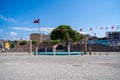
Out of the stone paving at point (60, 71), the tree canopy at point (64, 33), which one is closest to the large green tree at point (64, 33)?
the tree canopy at point (64, 33)

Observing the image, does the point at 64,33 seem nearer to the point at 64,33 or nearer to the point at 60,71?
the point at 64,33

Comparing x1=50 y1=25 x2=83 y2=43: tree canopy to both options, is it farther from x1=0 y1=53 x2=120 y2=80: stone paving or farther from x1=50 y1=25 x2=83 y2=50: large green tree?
x1=0 y1=53 x2=120 y2=80: stone paving

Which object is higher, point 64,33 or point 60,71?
point 64,33

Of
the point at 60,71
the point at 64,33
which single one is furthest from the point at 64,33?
the point at 60,71

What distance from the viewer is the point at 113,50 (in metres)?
46.3

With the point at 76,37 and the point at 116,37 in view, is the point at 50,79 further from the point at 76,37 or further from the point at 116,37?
the point at 116,37

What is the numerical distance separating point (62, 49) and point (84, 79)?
39932 millimetres

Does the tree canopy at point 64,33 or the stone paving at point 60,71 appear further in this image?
the tree canopy at point 64,33

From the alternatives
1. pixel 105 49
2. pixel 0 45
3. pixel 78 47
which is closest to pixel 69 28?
pixel 78 47

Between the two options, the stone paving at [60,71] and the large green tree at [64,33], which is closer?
the stone paving at [60,71]

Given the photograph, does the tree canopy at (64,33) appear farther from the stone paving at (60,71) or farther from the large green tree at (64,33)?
the stone paving at (60,71)

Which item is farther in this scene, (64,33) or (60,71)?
(64,33)

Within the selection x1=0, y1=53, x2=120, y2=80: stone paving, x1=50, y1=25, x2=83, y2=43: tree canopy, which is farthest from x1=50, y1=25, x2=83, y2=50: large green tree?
x1=0, y1=53, x2=120, y2=80: stone paving

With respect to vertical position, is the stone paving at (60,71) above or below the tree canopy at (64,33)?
below
